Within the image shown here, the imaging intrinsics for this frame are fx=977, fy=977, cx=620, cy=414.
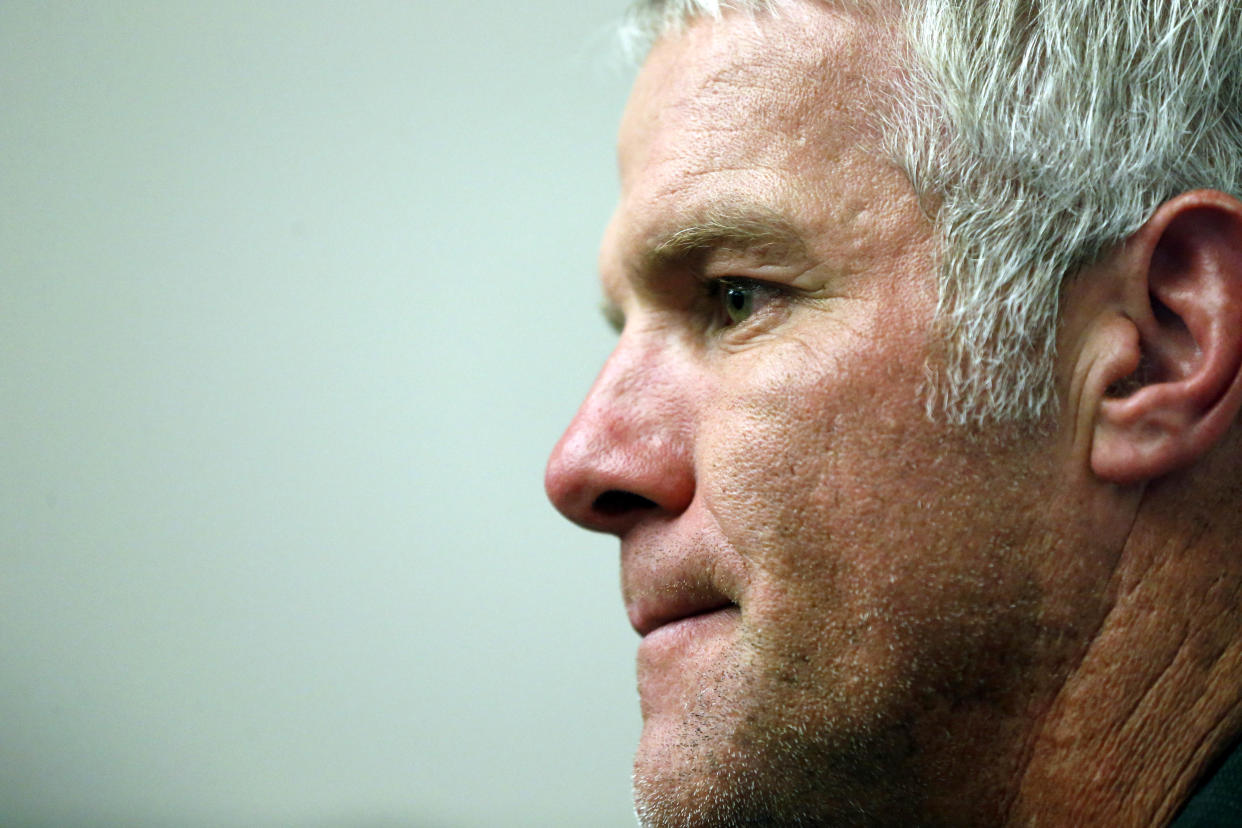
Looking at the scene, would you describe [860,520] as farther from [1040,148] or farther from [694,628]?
[1040,148]

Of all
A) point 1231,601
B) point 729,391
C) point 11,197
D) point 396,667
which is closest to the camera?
point 1231,601

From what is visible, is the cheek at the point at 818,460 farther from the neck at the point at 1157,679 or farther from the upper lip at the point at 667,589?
the neck at the point at 1157,679

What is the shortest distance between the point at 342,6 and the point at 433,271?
0.54 metres

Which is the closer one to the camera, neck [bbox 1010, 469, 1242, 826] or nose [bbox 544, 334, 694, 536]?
neck [bbox 1010, 469, 1242, 826]

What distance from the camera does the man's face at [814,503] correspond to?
0.83 metres

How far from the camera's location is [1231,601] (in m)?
0.82

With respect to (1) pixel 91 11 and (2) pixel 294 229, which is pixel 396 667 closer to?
(2) pixel 294 229

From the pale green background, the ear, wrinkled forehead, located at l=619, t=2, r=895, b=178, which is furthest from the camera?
the pale green background

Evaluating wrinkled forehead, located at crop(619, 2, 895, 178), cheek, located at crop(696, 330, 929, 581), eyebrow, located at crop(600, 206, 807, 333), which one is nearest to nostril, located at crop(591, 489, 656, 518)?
cheek, located at crop(696, 330, 929, 581)

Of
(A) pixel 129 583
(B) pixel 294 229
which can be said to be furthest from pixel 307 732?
(B) pixel 294 229

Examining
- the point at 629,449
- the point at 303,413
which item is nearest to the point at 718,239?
the point at 629,449

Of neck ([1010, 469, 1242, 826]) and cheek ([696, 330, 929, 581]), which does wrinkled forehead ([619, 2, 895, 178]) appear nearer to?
cheek ([696, 330, 929, 581])

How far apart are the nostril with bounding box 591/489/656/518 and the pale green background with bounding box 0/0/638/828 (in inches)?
38.0

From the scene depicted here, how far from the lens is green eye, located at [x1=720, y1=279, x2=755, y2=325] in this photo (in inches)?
37.1
